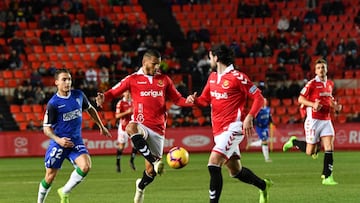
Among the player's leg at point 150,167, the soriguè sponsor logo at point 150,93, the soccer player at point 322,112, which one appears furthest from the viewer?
the soccer player at point 322,112

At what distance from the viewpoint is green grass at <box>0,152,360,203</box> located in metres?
15.2

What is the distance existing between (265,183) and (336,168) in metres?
9.86

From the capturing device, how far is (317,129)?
17797mm

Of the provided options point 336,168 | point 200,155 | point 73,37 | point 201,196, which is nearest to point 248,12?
point 73,37

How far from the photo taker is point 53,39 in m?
37.3

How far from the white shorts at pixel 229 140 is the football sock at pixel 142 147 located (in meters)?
1.19

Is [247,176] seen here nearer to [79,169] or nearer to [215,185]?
[215,185]

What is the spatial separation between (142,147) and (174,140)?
1866 cm

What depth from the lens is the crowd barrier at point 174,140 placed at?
31312mm

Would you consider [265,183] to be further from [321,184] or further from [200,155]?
[200,155]

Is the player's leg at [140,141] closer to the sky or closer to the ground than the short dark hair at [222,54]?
closer to the ground

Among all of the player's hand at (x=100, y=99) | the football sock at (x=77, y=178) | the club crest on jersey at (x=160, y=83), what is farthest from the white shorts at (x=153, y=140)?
the football sock at (x=77, y=178)

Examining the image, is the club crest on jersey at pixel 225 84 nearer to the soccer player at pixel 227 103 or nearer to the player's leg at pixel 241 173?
the soccer player at pixel 227 103

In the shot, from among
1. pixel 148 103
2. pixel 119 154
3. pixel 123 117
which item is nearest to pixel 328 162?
pixel 148 103
